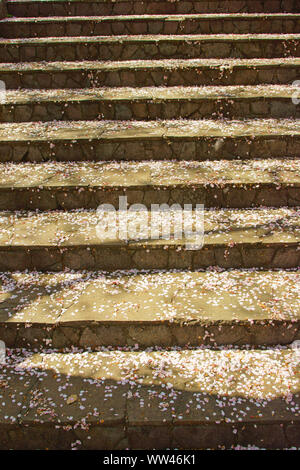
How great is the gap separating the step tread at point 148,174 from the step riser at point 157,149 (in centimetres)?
10

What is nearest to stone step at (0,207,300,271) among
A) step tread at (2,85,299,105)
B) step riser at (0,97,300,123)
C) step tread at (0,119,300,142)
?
step tread at (0,119,300,142)

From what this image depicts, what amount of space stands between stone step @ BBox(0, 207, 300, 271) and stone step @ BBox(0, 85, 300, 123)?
5.90ft

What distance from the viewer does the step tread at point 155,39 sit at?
5410 millimetres

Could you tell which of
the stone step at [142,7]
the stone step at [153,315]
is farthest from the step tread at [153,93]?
the stone step at [153,315]

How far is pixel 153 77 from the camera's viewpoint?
5.10 m

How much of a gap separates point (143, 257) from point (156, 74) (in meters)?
2.99

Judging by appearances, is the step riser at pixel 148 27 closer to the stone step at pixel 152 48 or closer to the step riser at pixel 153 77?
the stone step at pixel 152 48

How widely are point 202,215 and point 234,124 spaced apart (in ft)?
4.96

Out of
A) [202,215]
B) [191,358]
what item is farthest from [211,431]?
[202,215]

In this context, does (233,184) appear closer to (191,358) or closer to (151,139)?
(151,139)

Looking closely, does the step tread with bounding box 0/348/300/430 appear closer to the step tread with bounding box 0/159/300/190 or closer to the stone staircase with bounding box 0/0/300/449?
the stone staircase with bounding box 0/0/300/449

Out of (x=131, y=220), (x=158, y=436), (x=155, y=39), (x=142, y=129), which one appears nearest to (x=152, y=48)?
(x=155, y=39)

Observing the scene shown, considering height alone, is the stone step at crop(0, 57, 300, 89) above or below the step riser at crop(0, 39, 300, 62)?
below

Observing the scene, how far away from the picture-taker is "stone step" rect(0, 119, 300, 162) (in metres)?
4.11
